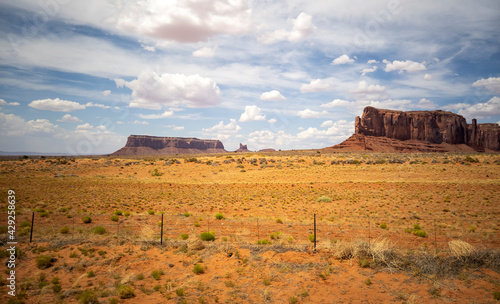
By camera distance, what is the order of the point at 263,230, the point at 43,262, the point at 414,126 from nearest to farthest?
the point at 43,262
the point at 263,230
the point at 414,126

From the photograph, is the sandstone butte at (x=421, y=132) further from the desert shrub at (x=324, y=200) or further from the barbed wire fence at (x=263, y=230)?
the barbed wire fence at (x=263, y=230)

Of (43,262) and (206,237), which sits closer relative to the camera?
(43,262)

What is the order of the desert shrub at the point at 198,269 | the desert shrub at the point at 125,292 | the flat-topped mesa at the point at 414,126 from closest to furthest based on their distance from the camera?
the desert shrub at the point at 125,292
the desert shrub at the point at 198,269
the flat-topped mesa at the point at 414,126

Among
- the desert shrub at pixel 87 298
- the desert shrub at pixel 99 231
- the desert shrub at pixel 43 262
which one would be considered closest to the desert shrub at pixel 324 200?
the desert shrub at pixel 99 231

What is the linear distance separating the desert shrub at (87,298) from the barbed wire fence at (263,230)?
5009mm

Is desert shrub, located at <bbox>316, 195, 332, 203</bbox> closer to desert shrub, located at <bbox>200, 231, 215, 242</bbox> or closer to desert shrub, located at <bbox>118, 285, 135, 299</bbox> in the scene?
desert shrub, located at <bbox>200, 231, 215, 242</bbox>

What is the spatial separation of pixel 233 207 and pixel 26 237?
16.4 m

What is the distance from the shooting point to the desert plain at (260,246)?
979cm

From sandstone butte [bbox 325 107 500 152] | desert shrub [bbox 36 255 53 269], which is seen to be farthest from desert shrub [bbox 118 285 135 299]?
sandstone butte [bbox 325 107 500 152]

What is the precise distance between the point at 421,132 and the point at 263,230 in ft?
562

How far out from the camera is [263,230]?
60.4 ft

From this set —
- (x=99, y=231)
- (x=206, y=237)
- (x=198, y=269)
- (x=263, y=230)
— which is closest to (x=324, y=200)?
(x=263, y=230)

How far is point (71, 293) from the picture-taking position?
962cm

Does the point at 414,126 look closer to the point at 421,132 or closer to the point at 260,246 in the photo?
the point at 421,132
